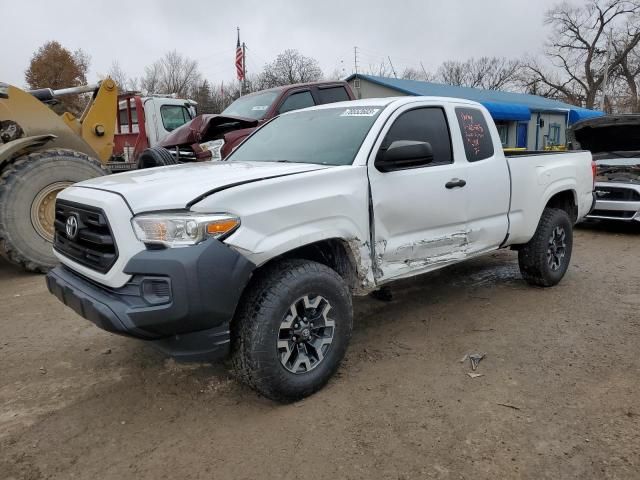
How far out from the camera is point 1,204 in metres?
5.74

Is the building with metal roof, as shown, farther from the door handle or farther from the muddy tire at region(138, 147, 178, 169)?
the door handle

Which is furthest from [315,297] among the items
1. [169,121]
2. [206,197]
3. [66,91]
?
[169,121]

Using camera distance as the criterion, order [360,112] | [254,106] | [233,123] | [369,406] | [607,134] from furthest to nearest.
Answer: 1. [607,134]
2. [254,106]
3. [233,123]
4. [360,112]
5. [369,406]

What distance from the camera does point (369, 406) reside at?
9.96 ft

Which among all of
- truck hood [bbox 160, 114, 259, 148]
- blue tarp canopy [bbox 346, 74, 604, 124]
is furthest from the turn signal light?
blue tarp canopy [bbox 346, 74, 604, 124]

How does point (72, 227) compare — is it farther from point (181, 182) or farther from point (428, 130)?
point (428, 130)

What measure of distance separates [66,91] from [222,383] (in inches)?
265

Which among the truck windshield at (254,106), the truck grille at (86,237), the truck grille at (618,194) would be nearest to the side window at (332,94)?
the truck windshield at (254,106)

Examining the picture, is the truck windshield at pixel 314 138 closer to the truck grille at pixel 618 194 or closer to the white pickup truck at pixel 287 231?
the white pickup truck at pixel 287 231

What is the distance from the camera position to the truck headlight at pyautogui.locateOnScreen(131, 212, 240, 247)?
8.56 ft

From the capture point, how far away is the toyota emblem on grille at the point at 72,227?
302 cm

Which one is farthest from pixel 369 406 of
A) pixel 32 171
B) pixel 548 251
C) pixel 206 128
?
pixel 206 128

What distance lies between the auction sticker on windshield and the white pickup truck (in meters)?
0.02

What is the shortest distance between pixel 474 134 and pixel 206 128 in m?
4.13
